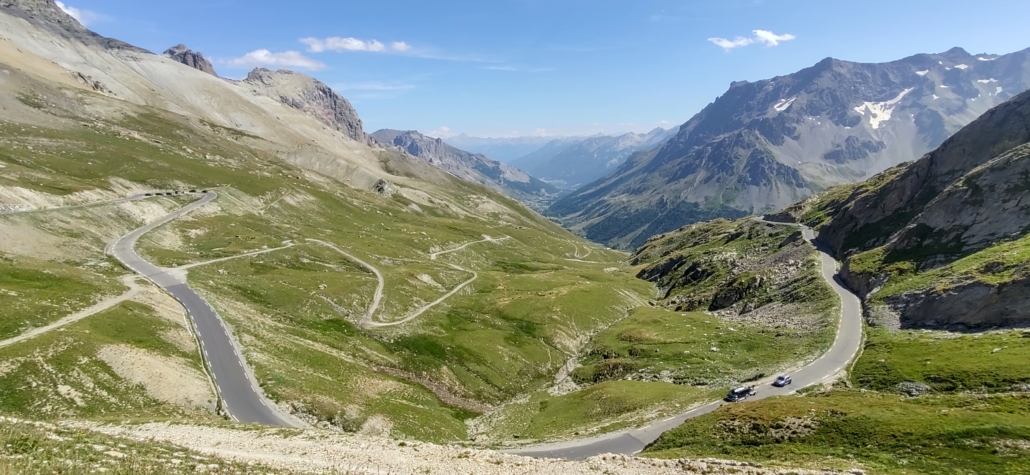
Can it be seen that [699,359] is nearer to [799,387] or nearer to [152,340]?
[799,387]

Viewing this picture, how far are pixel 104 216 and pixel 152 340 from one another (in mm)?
77495

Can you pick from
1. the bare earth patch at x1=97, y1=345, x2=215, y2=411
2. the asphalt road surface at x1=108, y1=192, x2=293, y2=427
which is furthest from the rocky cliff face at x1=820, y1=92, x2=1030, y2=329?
the bare earth patch at x1=97, y1=345, x2=215, y2=411

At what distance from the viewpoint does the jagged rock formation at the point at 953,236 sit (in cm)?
6812

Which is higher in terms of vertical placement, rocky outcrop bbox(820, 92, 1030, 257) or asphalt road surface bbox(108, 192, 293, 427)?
rocky outcrop bbox(820, 92, 1030, 257)

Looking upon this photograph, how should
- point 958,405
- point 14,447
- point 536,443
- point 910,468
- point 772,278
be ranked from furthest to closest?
point 772,278
point 536,443
point 958,405
point 910,468
point 14,447

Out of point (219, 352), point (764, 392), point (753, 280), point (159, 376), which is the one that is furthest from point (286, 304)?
point (753, 280)

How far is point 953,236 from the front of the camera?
300 feet

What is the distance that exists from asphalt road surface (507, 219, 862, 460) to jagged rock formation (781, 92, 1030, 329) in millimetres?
3426

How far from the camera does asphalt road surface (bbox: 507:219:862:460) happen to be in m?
49.8

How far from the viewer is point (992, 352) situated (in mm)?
55156

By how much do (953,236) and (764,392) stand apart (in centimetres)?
6263

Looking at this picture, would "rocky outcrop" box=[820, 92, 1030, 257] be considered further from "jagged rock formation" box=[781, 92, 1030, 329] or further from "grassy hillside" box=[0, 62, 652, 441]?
"grassy hillside" box=[0, 62, 652, 441]

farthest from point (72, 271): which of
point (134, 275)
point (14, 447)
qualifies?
point (14, 447)

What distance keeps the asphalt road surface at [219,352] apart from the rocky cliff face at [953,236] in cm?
9068
